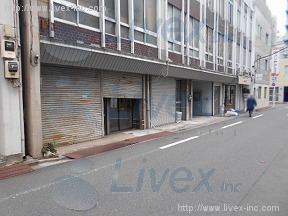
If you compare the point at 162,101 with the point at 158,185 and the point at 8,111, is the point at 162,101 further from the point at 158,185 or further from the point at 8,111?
the point at 158,185

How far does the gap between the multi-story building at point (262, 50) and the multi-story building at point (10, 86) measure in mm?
25781

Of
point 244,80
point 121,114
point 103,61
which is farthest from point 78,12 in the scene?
point 244,80

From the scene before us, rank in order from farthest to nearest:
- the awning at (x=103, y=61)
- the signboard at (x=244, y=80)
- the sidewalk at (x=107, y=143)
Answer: the signboard at (x=244, y=80), the sidewalk at (x=107, y=143), the awning at (x=103, y=61)

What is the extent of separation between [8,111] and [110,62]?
427cm

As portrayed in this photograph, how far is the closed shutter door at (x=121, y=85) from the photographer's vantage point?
33.3 feet

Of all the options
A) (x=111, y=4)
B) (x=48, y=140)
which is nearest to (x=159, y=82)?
(x=111, y=4)

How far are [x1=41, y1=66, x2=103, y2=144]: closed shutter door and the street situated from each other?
1973 millimetres

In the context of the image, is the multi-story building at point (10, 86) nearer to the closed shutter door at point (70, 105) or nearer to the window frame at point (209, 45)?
the closed shutter door at point (70, 105)

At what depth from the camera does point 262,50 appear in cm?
3177

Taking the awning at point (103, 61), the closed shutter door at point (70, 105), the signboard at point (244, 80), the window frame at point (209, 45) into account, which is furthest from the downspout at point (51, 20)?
the signboard at point (244, 80)

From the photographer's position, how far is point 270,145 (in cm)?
844

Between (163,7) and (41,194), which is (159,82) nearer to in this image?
(163,7)

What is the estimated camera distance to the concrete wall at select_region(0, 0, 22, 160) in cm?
603

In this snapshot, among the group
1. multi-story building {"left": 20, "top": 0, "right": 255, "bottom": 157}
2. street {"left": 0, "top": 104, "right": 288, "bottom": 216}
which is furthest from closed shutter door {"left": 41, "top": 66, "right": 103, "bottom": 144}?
street {"left": 0, "top": 104, "right": 288, "bottom": 216}
